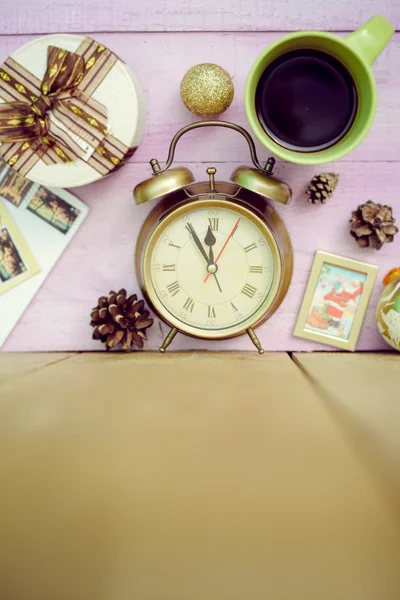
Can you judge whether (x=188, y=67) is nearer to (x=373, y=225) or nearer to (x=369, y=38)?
(x=369, y=38)

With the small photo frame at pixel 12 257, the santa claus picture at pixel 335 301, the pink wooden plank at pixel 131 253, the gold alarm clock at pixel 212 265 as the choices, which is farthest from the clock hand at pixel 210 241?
the small photo frame at pixel 12 257

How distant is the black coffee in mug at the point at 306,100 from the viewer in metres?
0.93

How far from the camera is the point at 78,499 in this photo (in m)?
0.55

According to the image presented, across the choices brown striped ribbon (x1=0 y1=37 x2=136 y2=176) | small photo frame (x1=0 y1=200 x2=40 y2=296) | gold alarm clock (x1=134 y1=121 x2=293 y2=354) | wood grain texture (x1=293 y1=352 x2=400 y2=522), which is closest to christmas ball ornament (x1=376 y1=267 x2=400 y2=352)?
wood grain texture (x1=293 y1=352 x2=400 y2=522)

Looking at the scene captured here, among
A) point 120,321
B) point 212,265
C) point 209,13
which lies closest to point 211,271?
point 212,265

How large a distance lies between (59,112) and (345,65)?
0.55 metres

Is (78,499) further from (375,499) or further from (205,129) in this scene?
(205,129)

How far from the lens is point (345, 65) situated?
913 mm

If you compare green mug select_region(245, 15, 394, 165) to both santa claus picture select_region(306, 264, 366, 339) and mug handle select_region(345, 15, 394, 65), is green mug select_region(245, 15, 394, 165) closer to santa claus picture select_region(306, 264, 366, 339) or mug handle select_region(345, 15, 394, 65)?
mug handle select_region(345, 15, 394, 65)

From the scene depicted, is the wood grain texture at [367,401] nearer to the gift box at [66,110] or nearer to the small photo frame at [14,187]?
Answer: the gift box at [66,110]

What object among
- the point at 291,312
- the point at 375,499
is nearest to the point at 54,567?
the point at 375,499

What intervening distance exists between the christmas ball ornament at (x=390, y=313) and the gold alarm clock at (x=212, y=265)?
0.23 metres

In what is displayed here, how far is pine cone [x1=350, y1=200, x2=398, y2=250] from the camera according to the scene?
3.50 ft

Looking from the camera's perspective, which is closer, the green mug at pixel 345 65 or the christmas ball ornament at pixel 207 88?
the green mug at pixel 345 65
